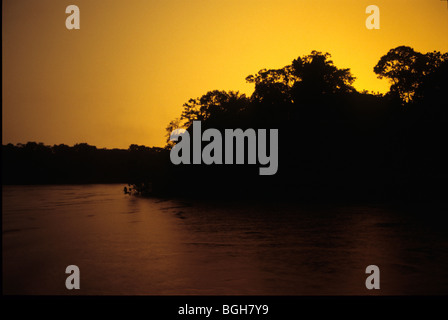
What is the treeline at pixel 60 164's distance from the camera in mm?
97750

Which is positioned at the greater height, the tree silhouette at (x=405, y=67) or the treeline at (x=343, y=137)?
the tree silhouette at (x=405, y=67)

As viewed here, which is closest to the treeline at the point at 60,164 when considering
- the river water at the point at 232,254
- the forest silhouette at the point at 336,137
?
the forest silhouette at the point at 336,137

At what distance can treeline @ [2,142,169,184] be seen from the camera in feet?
321

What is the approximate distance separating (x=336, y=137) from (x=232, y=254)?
27550 millimetres

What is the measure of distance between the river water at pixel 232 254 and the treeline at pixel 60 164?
70570mm

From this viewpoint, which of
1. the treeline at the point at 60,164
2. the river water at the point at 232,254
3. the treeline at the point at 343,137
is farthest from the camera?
the treeline at the point at 60,164

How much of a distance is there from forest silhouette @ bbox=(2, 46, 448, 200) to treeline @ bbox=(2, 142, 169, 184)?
1966 inches

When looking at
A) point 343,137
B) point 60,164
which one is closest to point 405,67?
point 343,137

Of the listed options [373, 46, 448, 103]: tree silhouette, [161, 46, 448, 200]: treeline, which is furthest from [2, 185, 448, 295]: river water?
[373, 46, 448, 103]: tree silhouette

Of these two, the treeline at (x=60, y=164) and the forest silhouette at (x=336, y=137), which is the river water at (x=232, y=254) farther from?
the treeline at (x=60, y=164)

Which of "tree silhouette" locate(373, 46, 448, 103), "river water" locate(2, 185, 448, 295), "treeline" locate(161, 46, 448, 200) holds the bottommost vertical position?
"river water" locate(2, 185, 448, 295)

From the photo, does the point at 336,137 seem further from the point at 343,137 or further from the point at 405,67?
the point at 405,67

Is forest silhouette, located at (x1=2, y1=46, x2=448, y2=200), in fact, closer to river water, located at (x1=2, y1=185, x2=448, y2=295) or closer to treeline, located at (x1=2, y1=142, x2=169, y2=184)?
river water, located at (x1=2, y1=185, x2=448, y2=295)
